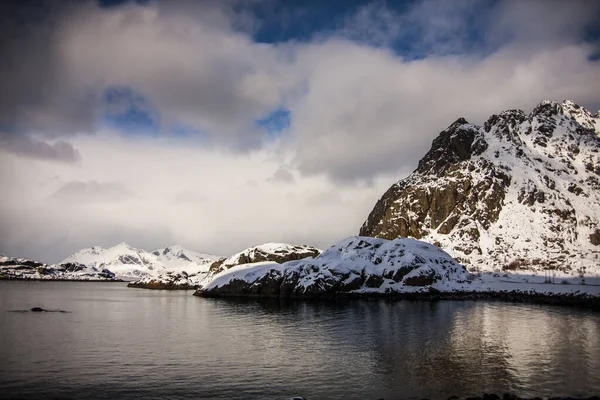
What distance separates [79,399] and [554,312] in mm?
89698

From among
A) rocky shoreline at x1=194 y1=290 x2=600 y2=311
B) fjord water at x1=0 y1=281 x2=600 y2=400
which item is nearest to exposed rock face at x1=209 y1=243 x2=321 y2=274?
rocky shoreline at x1=194 y1=290 x2=600 y2=311

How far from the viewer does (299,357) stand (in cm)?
4406

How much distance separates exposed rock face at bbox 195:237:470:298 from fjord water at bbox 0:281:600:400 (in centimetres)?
5242

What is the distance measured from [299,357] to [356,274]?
293 feet

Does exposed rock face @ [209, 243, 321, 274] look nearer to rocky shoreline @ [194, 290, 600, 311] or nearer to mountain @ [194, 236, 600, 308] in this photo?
mountain @ [194, 236, 600, 308]

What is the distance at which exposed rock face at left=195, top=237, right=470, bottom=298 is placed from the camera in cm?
12719

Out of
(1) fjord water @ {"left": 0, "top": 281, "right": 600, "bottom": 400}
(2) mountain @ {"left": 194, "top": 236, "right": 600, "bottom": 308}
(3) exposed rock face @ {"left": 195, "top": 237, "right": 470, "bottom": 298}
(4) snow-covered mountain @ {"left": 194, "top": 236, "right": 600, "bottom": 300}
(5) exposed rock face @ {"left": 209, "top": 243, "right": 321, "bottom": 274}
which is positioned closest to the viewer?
(1) fjord water @ {"left": 0, "top": 281, "right": 600, "bottom": 400}

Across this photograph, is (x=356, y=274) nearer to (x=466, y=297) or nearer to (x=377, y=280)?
(x=377, y=280)

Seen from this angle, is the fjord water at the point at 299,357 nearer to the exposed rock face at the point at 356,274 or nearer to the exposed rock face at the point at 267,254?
the exposed rock face at the point at 356,274

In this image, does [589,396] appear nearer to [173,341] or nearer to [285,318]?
[173,341]

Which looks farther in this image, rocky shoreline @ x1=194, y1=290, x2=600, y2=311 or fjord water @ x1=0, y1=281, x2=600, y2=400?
rocky shoreline @ x1=194, y1=290, x2=600, y2=311

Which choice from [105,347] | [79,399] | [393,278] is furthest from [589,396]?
[393,278]

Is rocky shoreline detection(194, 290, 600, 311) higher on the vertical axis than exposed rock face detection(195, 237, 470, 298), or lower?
lower

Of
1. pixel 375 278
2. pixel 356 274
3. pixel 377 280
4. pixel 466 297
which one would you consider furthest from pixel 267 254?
pixel 466 297
